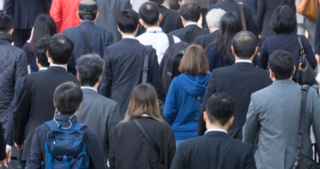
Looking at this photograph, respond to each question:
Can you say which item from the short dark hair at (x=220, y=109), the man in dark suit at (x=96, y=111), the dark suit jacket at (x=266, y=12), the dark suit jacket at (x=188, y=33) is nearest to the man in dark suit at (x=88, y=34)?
the dark suit jacket at (x=188, y=33)

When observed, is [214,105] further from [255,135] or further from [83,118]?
[83,118]

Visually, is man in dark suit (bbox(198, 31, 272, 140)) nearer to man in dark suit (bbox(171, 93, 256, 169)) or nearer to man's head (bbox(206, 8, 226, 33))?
man in dark suit (bbox(171, 93, 256, 169))

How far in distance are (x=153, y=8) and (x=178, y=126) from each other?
1.92 m

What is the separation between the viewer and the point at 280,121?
4.05 meters

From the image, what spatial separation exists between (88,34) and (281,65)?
3025mm

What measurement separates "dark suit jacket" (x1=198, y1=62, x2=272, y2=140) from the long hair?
0.98 metres

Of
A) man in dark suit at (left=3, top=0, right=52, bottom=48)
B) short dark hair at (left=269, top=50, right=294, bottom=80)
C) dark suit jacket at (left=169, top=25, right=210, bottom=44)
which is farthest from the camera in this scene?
man in dark suit at (left=3, top=0, right=52, bottom=48)

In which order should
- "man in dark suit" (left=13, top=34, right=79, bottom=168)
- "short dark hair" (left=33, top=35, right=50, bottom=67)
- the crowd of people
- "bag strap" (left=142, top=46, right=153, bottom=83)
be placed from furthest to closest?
"bag strap" (left=142, top=46, right=153, bottom=83), "short dark hair" (left=33, top=35, right=50, bottom=67), "man in dark suit" (left=13, top=34, right=79, bottom=168), the crowd of people

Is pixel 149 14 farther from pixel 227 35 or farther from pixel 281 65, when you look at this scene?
pixel 281 65

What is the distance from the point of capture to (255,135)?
13.7ft

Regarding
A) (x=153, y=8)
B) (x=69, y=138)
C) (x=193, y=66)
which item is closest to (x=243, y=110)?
(x=193, y=66)

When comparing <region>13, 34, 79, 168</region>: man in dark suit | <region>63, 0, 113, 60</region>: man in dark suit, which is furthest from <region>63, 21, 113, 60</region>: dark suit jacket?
<region>13, 34, 79, 168</region>: man in dark suit

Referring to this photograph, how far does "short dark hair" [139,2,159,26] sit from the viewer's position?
20.5 ft

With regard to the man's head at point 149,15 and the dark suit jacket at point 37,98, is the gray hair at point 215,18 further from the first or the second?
the dark suit jacket at point 37,98
